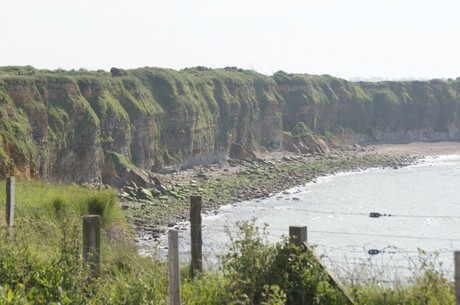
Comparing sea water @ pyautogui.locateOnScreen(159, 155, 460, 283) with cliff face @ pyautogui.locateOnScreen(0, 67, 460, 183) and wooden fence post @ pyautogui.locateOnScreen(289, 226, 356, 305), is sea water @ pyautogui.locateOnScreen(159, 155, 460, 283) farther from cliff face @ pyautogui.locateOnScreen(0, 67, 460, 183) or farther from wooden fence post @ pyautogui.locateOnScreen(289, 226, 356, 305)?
wooden fence post @ pyautogui.locateOnScreen(289, 226, 356, 305)

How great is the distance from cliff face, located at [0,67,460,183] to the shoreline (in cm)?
344

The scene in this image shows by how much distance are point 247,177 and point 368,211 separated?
19691 millimetres

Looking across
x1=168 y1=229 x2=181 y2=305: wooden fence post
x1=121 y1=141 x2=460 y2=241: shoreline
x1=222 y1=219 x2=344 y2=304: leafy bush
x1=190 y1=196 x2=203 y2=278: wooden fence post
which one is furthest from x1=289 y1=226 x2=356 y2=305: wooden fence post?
x1=121 y1=141 x2=460 y2=241: shoreline

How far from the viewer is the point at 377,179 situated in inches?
3292

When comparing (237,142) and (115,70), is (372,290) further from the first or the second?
(237,142)

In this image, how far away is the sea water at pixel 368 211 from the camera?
39000mm

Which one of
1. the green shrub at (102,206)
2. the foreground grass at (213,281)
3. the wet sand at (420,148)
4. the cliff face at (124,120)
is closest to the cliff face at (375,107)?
the wet sand at (420,148)

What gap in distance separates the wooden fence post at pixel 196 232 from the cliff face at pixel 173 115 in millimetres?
30318

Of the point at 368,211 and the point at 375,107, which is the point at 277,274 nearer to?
the point at 368,211

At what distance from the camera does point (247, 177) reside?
245ft

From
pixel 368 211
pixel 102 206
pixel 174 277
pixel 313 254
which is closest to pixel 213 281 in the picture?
pixel 174 277

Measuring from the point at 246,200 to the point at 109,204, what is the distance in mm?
47203

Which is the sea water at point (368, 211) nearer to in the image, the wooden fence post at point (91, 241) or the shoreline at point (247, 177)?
the shoreline at point (247, 177)

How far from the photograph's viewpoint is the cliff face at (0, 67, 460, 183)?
49344 millimetres
